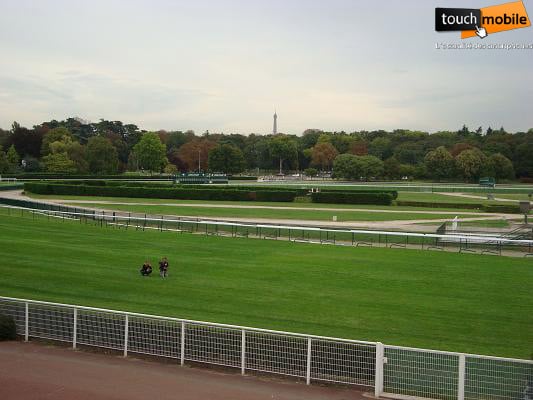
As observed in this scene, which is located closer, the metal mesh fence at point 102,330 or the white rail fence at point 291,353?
the white rail fence at point 291,353

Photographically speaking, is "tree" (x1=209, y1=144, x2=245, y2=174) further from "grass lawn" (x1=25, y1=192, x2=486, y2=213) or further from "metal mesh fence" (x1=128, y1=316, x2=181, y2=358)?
"metal mesh fence" (x1=128, y1=316, x2=181, y2=358)

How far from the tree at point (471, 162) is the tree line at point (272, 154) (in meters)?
0.17

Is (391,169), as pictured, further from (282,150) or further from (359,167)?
(282,150)

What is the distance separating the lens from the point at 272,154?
442 feet

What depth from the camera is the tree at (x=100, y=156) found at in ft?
317

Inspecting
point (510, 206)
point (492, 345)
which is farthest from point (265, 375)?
point (510, 206)

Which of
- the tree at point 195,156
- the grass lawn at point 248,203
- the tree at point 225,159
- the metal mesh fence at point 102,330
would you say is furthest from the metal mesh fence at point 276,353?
the tree at point 195,156

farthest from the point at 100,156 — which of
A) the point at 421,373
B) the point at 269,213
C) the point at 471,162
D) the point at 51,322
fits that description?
the point at 421,373

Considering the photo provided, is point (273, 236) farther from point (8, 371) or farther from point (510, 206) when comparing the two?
point (510, 206)

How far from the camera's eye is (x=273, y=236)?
33719mm

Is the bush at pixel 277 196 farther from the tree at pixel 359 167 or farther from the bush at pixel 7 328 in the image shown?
the bush at pixel 7 328

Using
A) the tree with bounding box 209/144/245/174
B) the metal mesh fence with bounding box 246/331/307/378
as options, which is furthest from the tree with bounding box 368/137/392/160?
the metal mesh fence with bounding box 246/331/307/378

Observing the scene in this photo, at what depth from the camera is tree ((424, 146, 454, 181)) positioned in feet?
344

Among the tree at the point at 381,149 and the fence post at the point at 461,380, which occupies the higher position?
the tree at the point at 381,149
